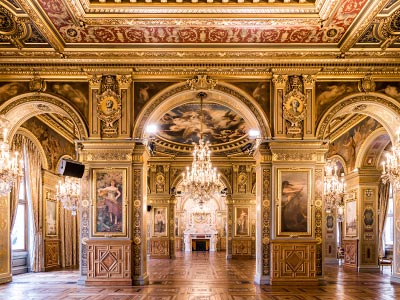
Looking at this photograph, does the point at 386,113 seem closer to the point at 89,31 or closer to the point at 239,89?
the point at 239,89

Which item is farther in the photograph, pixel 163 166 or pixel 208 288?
pixel 163 166

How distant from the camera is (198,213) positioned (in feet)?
110

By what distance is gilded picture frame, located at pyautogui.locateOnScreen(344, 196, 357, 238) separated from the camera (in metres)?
16.6

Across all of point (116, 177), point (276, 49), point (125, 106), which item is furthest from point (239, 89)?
point (116, 177)

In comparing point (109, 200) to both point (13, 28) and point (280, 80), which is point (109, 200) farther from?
point (280, 80)

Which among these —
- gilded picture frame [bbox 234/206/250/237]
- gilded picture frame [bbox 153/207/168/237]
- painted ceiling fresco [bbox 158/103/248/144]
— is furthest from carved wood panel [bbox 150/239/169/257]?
painted ceiling fresco [bbox 158/103/248/144]

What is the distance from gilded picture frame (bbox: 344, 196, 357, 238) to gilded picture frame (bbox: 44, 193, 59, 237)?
10.8 meters

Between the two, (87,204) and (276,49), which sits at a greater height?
(276,49)

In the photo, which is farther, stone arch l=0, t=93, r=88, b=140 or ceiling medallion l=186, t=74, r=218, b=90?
ceiling medallion l=186, t=74, r=218, b=90

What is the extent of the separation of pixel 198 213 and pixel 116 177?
22.1 m

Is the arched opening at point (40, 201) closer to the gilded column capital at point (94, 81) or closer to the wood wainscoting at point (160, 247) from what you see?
the gilded column capital at point (94, 81)

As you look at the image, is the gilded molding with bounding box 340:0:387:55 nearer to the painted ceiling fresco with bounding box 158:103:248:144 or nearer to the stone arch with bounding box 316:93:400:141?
the stone arch with bounding box 316:93:400:141

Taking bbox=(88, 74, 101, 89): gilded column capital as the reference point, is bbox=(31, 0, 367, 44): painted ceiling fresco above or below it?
above

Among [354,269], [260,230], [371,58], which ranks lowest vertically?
[354,269]
